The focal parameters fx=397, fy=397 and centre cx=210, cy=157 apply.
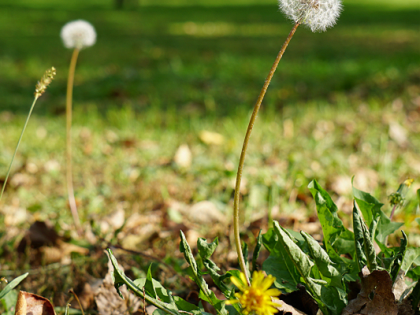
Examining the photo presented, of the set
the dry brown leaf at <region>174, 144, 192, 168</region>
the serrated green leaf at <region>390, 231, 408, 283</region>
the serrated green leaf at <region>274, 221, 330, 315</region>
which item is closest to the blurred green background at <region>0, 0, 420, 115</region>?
the dry brown leaf at <region>174, 144, 192, 168</region>

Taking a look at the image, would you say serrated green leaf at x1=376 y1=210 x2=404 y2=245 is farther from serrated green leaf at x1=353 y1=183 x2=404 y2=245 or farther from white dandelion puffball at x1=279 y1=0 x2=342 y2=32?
white dandelion puffball at x1=279 y1=0 x2=342 y2=32

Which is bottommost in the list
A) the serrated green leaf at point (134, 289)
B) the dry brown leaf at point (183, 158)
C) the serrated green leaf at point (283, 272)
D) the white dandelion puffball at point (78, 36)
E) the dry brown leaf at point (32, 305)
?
the dry brown leaf at point (32, 305)

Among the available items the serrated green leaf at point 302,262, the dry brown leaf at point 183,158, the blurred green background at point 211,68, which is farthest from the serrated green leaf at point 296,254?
the blurred green background at point 211,68

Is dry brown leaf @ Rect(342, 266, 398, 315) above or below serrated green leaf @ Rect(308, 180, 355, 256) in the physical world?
below

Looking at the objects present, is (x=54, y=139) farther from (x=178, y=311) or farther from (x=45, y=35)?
(x=45, y=35)

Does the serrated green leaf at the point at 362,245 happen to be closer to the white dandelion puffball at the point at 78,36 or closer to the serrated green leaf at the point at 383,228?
the serrated green leaf at the point at 383,228
